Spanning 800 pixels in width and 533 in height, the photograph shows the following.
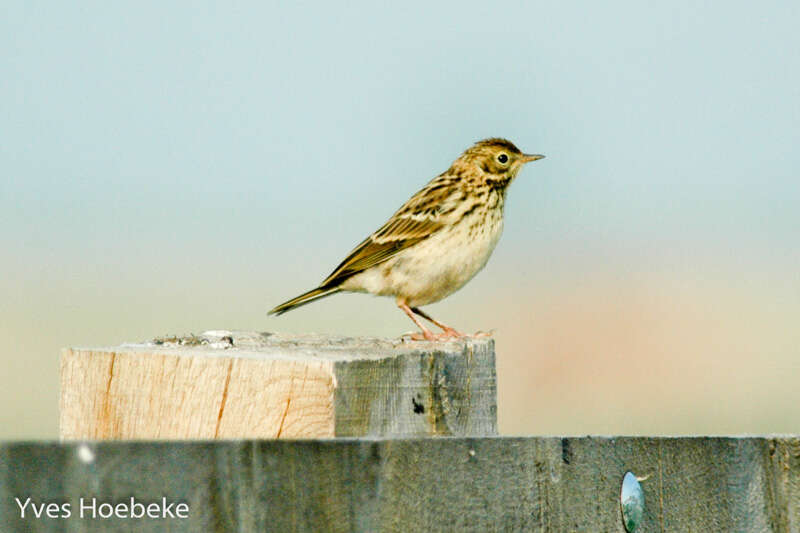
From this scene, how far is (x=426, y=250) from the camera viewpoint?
30.9ft

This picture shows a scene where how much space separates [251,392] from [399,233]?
6374 mm

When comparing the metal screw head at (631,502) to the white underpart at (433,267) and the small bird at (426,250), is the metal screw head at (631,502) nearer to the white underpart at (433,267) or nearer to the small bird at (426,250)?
the small bird at (426,250)

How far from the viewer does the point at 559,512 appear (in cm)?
344

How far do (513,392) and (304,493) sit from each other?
1776cm

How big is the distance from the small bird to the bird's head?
0.11 m

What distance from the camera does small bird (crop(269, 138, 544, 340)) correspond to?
939 cm

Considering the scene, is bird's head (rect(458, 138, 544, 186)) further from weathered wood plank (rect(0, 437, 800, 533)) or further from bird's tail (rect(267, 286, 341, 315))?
weathered wood plank (rect(0, 437, 800, 533))

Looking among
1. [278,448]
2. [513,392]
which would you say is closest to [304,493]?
[278,448]

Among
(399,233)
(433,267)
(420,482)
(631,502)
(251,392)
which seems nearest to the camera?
(420,482)

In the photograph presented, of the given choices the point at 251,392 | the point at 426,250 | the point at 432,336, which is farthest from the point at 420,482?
the point at 426,250

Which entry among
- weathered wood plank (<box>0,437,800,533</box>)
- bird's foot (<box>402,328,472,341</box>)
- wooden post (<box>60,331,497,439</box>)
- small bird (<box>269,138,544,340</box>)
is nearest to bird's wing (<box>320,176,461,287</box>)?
small bird (<box>269,138,544,340</box>)

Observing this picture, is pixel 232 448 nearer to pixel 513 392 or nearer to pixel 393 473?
pixel 393 473

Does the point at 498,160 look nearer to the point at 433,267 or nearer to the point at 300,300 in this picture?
the point at 433,267

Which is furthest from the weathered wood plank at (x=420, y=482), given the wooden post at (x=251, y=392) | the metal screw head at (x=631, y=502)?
the wooden post at (x=251, y=392)
